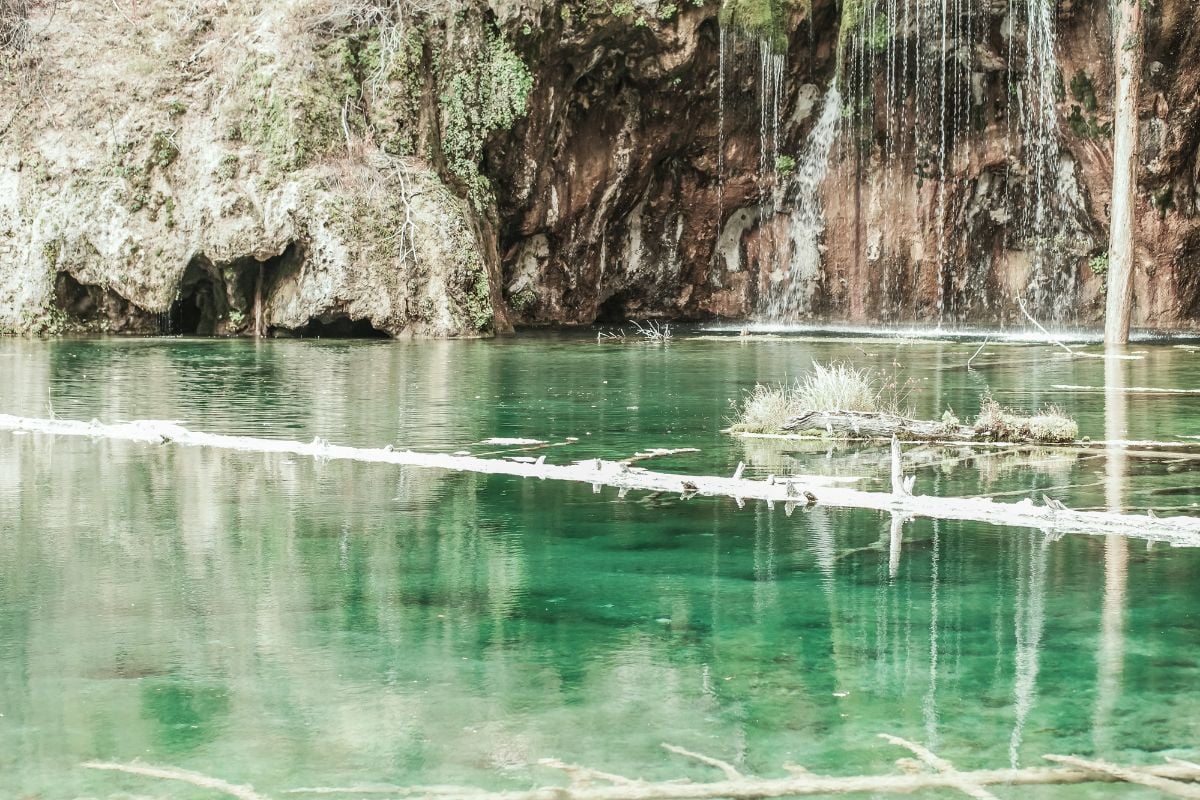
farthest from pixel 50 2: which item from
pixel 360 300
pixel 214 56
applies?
pixel 360 300

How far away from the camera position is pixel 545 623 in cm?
661

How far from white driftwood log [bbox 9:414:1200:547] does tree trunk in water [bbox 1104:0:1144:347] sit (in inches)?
678

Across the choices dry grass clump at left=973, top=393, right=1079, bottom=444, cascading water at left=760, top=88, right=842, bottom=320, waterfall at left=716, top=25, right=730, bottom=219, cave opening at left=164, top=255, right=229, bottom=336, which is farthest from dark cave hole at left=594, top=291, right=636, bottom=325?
dry grass clump at left=973, top=393, right=1079, bottom=444

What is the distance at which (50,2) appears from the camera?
35.8 metres

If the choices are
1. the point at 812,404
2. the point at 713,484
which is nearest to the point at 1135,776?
the point at 713,484

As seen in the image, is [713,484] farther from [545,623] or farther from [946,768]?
[946,768]

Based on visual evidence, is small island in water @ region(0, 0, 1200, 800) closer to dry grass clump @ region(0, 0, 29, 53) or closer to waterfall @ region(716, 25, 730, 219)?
dry grass clump @ region(0, 0, 29, 53)

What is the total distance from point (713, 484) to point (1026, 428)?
144 inches

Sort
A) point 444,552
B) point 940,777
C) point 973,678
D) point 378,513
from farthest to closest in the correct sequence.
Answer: point 378,513, point 444,552, point 973,678, point 940,777

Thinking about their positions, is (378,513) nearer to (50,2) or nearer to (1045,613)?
(1045,613)

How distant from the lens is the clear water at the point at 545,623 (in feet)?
16.4

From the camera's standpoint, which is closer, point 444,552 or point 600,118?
point 444,552

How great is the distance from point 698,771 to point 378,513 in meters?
4.93

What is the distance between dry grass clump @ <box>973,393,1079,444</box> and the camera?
12.3 meters
